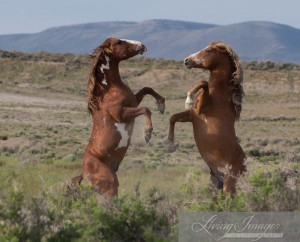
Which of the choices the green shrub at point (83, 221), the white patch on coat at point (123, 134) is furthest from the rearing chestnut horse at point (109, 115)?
the green shrub at point (83, 221)

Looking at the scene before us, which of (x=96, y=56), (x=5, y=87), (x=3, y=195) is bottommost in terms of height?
(x=5, y=87)

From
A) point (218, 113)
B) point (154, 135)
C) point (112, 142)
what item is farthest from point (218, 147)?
point (154, 135)

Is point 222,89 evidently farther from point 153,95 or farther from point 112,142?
point 112,142

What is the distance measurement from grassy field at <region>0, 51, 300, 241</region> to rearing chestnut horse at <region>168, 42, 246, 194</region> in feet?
0.84

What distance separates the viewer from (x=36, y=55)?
8006 centimetres

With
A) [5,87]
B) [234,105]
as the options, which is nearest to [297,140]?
[234,105]

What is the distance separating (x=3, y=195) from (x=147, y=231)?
1.13 metres

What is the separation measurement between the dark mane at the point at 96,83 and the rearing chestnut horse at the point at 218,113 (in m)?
0.83

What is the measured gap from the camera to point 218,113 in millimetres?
8250

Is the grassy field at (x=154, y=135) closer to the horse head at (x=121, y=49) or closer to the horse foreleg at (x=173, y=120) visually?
the horse foreleg at (x=173, y=120)

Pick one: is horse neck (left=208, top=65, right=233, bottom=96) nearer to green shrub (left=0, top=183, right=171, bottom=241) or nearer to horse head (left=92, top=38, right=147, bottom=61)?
horse head (left=92, top=38, right=147, bottom=61)

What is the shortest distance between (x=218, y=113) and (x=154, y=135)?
74.1 feet

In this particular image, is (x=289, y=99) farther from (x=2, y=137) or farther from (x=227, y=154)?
(x=227, y=154)

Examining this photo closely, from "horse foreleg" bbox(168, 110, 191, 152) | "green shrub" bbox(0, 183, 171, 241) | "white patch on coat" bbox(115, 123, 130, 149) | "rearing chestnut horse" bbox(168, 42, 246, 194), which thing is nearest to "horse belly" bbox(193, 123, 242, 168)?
"rearing chestnut horse" bbox(168, 42, 246, 194)
